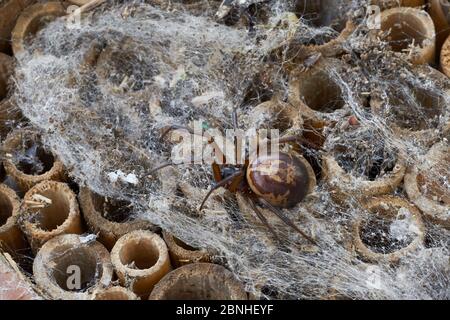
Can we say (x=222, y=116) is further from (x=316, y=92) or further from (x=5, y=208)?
(x=5, y=208)

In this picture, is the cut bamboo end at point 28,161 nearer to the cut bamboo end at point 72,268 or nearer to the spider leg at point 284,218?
the cut bamboo end at point 72,268

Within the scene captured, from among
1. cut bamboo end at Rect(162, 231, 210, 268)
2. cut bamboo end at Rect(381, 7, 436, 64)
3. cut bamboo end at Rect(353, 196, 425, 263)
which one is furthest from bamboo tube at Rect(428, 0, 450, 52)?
cut bamboo end at Rect(162, 231, 210, 268)

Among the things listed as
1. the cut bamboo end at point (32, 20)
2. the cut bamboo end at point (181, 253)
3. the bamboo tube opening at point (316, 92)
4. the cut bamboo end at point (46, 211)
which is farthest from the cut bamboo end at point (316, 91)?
the cut bamboo end at point (32, 20)

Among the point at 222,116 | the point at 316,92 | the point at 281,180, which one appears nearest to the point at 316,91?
the point at 316,92

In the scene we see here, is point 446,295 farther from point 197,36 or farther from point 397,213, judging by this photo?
point 197,36

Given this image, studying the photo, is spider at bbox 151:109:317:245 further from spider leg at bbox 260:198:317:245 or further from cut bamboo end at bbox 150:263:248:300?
cut bamboo end at bbox 150:263:248:300
